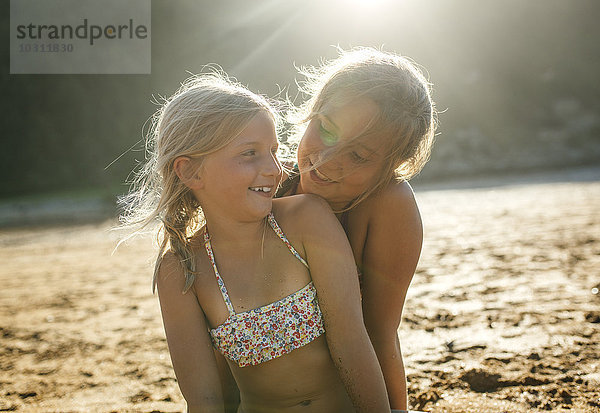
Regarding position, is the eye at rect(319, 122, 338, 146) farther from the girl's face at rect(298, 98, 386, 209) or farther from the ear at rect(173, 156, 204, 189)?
the ear at rect(173, 156, 204, 189)

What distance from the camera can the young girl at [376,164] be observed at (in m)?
1.88

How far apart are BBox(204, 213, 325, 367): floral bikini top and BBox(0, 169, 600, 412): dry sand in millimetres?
994

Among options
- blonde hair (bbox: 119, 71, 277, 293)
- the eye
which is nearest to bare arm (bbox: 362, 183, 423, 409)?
the eye

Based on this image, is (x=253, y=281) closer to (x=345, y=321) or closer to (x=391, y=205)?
(x=345, y=321)

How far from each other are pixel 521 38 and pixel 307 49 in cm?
903

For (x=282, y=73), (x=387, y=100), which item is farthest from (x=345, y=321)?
(x=282, y=73)

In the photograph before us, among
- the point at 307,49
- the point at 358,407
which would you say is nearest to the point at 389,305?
the point at 358,407

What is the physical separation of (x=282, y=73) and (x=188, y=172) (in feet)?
65.6

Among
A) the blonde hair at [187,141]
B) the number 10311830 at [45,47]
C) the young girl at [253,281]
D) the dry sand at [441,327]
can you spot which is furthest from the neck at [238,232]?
the number 10311830 at [45,47]

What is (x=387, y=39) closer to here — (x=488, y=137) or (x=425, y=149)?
(x=488, y=137)

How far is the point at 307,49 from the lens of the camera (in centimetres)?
2161

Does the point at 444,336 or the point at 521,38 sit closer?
the point at 444,336

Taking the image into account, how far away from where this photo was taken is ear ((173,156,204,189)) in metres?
1.68

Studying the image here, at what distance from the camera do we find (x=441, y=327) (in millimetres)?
3293
